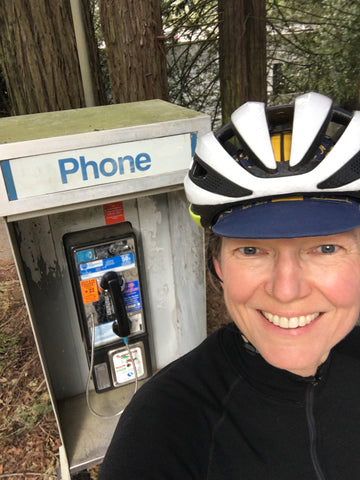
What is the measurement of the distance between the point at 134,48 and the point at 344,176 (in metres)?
2.16

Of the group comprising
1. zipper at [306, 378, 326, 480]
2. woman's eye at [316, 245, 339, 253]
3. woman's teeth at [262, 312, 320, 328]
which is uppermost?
woman's eye at [316, 245, 339, 253]

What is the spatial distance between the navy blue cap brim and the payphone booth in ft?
2.29

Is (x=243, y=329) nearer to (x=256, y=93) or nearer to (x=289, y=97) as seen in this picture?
(x=256, y=93)

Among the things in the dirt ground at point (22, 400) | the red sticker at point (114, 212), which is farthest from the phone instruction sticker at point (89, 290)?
the dirt ground at point (22, 400)

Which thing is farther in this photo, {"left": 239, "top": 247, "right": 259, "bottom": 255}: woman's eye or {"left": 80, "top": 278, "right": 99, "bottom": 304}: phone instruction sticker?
{"left": 80, "top": 278, "right": 99, "bottom": 304}: phone instruction sticker

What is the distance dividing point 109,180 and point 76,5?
138 cm

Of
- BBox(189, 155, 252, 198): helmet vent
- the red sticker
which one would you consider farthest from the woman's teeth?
the red sticker

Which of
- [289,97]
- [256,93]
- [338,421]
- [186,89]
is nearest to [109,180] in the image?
[338,421]

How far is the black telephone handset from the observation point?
2.18 m

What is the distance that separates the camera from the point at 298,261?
991 mm

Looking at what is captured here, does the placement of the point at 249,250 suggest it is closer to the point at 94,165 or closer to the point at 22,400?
the point at 94,165

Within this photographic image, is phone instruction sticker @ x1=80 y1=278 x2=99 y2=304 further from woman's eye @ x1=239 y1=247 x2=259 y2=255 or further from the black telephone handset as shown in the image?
woman's eye @ x1=239 y1=247 x2=259 y2=255

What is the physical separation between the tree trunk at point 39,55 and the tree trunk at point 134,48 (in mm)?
255

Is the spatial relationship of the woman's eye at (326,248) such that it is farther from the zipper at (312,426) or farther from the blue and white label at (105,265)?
the blue and white label at (105,265)
